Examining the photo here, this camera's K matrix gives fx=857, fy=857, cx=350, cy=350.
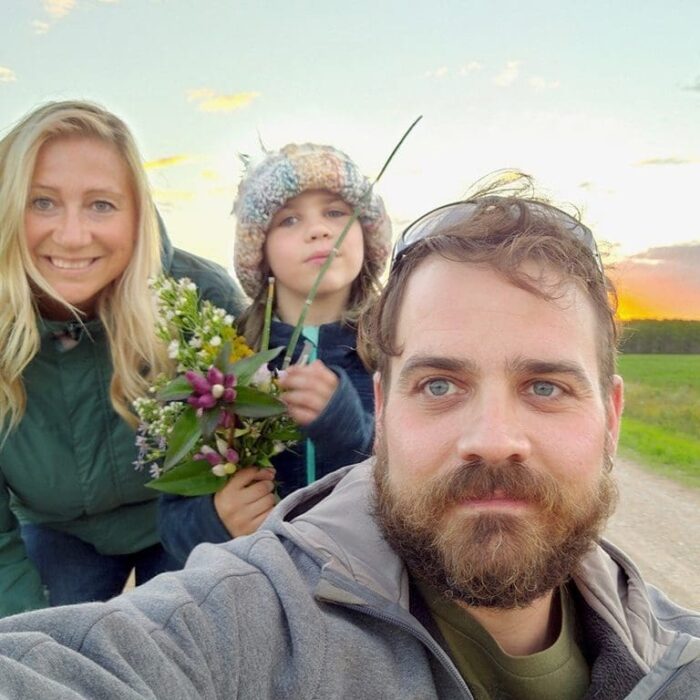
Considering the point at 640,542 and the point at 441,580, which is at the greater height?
the point at 441,580

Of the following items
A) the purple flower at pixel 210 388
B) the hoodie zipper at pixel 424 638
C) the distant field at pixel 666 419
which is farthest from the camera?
the distant field at pixel 666 419

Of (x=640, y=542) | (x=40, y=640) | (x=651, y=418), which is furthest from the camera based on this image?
(x=651, y=418)

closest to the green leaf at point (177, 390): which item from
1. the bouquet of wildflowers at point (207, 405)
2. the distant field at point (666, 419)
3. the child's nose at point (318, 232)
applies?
the bouquet of wildflowers at point (207, 405)

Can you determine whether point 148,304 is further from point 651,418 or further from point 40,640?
point 651,418

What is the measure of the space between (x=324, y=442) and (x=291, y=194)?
3.19ft

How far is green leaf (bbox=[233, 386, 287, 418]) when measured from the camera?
8.16ft

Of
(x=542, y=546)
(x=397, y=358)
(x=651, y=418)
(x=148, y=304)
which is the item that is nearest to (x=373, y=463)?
(x=397, y=358)

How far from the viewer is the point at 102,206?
3166 mm

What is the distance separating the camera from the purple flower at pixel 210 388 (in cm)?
243

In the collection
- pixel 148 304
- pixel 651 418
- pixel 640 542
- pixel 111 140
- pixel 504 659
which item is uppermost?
pixel 111 140

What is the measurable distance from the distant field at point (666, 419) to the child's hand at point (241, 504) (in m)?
10.1

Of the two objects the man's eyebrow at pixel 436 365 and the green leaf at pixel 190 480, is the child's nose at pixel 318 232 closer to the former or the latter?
the green leaf at pixel 190 480

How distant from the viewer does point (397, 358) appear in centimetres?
200

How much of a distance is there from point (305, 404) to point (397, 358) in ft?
2.28
